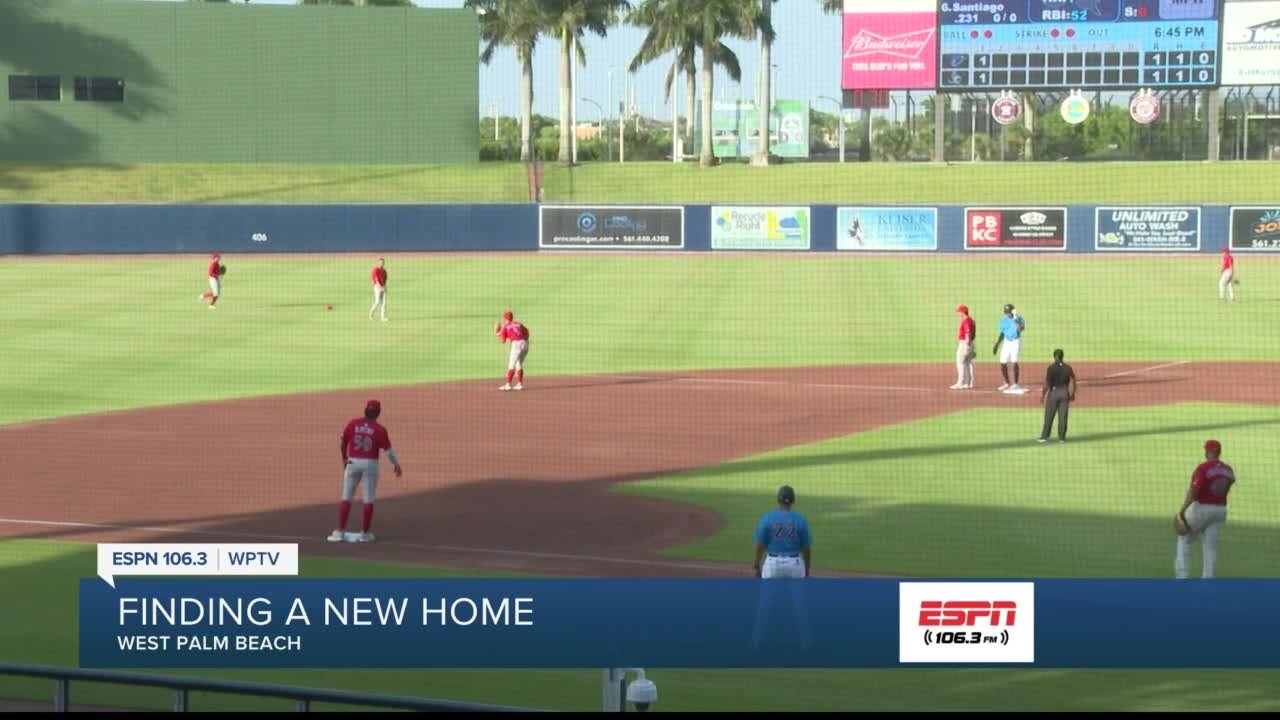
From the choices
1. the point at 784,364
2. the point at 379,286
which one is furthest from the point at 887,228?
the point at 784,364

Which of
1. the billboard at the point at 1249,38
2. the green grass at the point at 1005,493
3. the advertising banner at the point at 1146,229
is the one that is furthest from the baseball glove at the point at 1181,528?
the billboard at the point at 1249,38

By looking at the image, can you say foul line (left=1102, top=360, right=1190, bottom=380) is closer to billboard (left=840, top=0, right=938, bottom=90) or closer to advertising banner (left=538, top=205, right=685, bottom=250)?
advertising banner (left=538, top=205, right=685, bottom=250)

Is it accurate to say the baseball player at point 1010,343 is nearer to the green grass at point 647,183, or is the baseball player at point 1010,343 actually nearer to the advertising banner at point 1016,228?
the advertising banner at point 1016,228

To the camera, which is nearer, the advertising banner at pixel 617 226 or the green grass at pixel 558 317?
the green grass at pixel 558 317

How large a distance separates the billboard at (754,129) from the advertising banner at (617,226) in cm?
10065

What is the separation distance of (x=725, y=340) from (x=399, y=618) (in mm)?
24934

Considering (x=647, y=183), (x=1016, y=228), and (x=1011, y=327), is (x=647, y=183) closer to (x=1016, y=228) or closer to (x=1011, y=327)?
(x=1016, y=228)

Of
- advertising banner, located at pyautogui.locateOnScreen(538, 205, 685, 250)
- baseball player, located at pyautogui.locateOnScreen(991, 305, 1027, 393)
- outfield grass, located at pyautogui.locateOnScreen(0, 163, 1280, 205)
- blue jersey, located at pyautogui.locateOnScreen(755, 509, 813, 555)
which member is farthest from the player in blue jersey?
outfield grass, located at pyautogui.locateOnScreen(0, 163, 1280, 205)

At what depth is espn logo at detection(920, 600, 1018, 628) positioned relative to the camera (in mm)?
10883

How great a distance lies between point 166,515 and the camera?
725 inches

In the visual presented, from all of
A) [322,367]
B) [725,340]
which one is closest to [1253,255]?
[725,340]

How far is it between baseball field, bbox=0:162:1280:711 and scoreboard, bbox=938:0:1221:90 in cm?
2365

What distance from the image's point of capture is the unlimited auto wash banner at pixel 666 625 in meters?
11.0

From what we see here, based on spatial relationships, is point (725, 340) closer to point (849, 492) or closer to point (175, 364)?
point (175, 364)
